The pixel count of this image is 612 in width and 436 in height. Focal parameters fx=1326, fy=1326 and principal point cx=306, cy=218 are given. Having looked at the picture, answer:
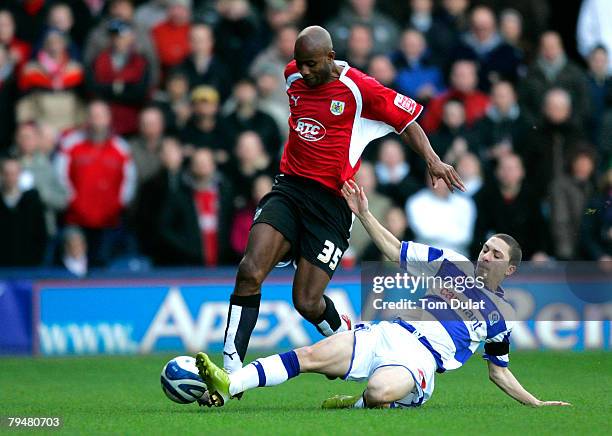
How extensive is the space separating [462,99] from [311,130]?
7.00 metres

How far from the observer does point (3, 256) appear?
15.3m

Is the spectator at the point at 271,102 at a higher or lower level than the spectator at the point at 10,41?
lower

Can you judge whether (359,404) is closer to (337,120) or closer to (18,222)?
(337,120)

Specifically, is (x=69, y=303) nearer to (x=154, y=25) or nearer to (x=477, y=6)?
(x=154, y=25)

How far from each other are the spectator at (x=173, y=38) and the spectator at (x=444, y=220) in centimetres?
382

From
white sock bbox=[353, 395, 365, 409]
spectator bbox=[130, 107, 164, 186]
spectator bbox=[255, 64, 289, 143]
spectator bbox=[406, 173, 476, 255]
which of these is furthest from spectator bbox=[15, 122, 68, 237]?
white sock bbox=[353, 395, 365, 409]

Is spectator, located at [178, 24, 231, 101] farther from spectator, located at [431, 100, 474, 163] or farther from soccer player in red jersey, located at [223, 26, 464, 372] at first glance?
soccer player in red jersey, located at [223, 26, 464, 372]

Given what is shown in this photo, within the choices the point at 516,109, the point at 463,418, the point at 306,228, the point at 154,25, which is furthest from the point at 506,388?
the point at 154,25

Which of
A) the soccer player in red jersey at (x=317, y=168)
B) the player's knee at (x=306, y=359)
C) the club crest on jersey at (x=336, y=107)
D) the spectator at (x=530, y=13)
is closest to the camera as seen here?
the player's knee at (x=306, y=359)

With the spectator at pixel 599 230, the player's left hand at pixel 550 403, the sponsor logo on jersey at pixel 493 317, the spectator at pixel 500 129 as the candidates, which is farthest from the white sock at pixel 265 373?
the spectator at pixel 500 129

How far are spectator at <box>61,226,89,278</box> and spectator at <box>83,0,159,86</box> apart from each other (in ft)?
7.49

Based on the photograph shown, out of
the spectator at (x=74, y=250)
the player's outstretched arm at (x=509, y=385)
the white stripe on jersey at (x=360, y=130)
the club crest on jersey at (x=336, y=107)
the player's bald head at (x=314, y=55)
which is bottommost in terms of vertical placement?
the spectator at (x=74, y=250)

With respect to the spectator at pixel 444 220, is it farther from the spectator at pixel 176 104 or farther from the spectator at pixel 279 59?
the spectator at pixel 176 104

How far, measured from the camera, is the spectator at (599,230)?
1517 cm
